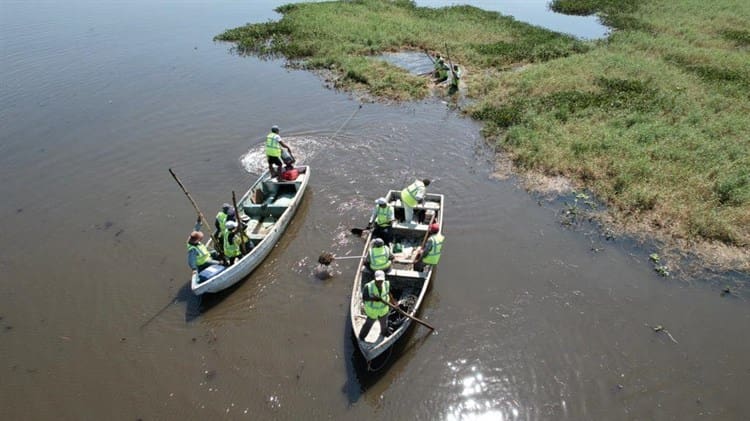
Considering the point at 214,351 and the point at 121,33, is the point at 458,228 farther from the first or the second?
the point at 121,33

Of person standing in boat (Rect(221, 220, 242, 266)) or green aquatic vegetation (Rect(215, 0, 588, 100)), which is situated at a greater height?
green aquatic vegetation (Rect(215, 0, 588, 100))

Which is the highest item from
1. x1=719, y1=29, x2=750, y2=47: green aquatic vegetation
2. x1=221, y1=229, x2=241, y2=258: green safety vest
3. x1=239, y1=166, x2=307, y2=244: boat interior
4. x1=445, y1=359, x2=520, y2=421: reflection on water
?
x1=719, y1=29, x2=750, y2=47: green aquatic vegetation

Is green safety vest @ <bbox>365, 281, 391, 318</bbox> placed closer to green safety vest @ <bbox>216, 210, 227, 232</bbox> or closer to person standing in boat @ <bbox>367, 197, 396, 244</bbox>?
person standing in boat @ <bbox>367, 197, 396, 244</bbox>

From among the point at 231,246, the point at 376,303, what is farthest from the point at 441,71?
the point at 376,303

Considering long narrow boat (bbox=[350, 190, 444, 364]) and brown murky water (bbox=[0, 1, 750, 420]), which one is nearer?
brown murky water (bbox=[0, 1, 750, 420])

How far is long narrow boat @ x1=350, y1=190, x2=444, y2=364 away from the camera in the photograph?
1021 centimetres

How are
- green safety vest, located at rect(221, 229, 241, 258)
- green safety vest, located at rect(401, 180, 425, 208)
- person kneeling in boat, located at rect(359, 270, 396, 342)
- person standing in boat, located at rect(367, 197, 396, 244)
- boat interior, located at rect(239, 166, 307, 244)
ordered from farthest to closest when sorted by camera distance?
boat interior, located at rect(239, 166, 307, 244), green safety vest, located at rect(401, 180, 425, 208), person standing in boat, located at rect(367, 197, 396, 244), green safety vest, located at rect(221, 229, 241, 258), person kneeling in boat, located at rect(359, 270, 396, 342)

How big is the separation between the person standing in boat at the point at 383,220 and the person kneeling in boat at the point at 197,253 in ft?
15.5

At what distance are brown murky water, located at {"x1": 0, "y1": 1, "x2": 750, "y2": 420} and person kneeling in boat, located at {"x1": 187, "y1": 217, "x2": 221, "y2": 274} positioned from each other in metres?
0.99

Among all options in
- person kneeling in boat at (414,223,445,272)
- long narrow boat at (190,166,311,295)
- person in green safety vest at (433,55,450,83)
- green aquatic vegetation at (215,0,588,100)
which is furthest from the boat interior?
person in green safety vest at (433,55,450,83)

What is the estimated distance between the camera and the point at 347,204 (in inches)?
638

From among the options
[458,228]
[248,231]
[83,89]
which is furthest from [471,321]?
[83,89]

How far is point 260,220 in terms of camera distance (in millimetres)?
15125

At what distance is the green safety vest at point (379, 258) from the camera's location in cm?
1098
